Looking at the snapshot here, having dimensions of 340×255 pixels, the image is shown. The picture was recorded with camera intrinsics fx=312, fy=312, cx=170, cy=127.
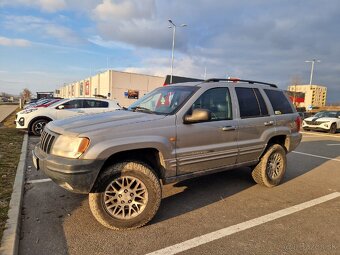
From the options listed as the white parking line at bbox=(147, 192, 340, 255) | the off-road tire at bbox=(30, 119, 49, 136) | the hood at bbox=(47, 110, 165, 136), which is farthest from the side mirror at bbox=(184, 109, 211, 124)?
the off-road tire at bbox=(30, 119, 49, 136)

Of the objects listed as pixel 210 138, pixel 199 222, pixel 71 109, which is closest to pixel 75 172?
pixel 199 222

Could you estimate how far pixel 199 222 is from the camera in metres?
4.22

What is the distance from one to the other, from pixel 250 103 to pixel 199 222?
2.36m

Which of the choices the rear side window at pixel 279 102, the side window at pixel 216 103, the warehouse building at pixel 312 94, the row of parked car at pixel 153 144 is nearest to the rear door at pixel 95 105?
the row of parked car at pixel 153 144

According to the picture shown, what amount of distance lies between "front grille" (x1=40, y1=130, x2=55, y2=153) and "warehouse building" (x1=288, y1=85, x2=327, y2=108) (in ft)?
167

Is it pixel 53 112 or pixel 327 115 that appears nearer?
pixel 53 112

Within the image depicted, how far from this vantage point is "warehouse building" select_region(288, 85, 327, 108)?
5341cm

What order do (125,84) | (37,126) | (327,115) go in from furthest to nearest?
(125,84), (327,115), (37,126)

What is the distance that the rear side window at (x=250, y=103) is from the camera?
529 centimetres

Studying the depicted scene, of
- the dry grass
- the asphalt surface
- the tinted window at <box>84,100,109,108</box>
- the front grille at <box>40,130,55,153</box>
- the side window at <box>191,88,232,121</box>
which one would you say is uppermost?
the side window at <box>191,88,232,121</box>

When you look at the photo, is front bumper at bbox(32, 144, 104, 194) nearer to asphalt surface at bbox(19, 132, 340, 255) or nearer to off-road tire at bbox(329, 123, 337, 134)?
asphalt surface at bbox(19, 132, 340, 255)

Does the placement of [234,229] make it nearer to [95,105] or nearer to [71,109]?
[71,109]

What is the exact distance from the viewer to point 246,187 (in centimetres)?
597

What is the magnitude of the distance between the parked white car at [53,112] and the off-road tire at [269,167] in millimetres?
8256
